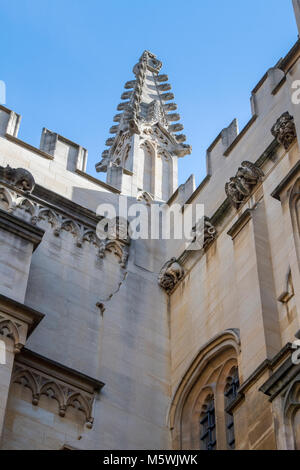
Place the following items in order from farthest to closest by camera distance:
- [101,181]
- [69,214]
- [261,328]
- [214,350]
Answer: [101,181]
[69,214]
[214,350]
[261,328]

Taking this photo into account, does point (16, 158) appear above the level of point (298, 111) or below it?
above

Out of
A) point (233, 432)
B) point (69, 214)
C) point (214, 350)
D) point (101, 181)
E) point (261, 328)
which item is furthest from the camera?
point (101, 181)

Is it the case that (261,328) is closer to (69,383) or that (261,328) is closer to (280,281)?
(280,281)

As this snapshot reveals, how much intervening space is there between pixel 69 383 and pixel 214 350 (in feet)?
7.62

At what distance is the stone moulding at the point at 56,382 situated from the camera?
14.5m

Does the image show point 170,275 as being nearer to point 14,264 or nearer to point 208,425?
point 208,425

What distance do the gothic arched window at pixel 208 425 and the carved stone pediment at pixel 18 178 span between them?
191 inches

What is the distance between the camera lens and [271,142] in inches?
644

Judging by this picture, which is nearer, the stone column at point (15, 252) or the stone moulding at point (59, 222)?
the stone column at point (15, 252)

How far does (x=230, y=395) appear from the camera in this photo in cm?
1523

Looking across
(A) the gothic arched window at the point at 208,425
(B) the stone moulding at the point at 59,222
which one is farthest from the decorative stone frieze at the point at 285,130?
(A) the gothic arched window at the point at 208,425

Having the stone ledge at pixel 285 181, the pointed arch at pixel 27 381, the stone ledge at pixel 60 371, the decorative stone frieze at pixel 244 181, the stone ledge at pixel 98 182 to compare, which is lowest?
the pointed arch at pixel 27 381

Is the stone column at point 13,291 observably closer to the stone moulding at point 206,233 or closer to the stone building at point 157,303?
the stone building at point 157,303
